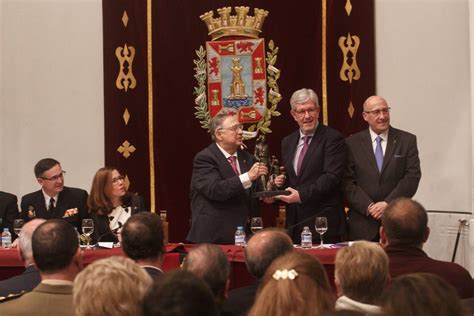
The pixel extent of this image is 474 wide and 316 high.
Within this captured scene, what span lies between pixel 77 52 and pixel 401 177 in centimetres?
389

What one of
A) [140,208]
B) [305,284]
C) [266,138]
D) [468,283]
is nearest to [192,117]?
[266,138]

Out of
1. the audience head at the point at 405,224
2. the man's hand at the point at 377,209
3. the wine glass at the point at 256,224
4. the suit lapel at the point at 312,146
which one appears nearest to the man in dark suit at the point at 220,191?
the wine glass at the point at 256,224

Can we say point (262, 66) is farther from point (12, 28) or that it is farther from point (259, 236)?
point (259, 236)

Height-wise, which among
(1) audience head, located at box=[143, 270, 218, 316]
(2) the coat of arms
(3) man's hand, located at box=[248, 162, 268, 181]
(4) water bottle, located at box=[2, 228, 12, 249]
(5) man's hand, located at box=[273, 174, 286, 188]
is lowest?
(4) water bottle, located at box=[2, 228, 12, 249]

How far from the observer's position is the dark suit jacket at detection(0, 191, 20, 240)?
24.1 ft

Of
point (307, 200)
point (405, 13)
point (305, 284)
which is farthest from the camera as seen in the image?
point (405, 13)

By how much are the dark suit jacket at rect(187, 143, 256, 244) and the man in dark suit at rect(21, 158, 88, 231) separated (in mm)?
971

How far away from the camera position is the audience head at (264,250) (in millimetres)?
3852

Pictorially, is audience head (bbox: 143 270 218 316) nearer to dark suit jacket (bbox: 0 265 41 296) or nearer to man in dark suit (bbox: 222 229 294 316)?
man in dark suit (bbox: 222 229 294 316)

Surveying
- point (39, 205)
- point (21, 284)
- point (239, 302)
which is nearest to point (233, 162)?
point (39, 205)

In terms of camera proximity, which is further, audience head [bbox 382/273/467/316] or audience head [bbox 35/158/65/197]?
audience head [bbox 35/158/65/197]

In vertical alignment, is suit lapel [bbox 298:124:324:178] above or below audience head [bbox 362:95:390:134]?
below

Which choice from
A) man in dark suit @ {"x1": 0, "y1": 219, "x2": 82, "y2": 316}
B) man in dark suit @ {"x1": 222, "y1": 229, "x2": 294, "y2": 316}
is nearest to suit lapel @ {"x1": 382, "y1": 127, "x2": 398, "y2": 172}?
man in dark suit @ {"x1": 222, "y1": 229, "x2": 294, "y2": 316}

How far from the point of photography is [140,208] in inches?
269
